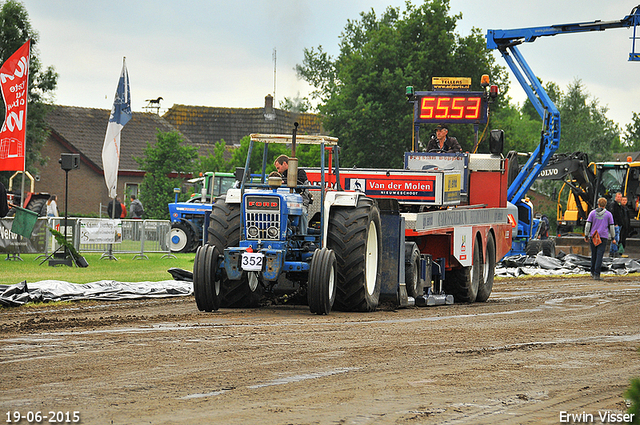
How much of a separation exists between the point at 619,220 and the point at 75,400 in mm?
24250

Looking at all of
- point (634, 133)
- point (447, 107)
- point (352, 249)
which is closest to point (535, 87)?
point (447, 107)

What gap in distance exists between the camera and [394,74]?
1827 inches

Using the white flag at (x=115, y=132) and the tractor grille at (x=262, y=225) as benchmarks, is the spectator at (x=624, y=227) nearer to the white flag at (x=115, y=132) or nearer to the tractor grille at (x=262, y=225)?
the white flag at (x=115, y=132)

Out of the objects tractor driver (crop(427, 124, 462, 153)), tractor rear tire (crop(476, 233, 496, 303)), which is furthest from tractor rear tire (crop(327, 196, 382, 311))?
tractor driver (crop(427, 124, 462, 153))

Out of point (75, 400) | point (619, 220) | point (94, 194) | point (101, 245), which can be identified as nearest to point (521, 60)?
point (619, 220)

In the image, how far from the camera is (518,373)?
7.08 m

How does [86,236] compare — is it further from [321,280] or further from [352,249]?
[321,280]

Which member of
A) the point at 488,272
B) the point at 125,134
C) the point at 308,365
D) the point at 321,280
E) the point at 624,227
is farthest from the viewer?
the point at 125,134

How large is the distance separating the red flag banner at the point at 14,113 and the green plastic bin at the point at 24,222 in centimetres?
171

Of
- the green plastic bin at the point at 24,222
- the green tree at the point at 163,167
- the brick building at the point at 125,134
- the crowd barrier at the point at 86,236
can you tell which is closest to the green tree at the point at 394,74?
the brick building at the point at 125,134

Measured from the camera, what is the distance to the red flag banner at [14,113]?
62.8ft

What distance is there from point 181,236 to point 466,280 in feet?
47.5

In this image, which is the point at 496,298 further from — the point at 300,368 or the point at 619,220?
the point at 619,220

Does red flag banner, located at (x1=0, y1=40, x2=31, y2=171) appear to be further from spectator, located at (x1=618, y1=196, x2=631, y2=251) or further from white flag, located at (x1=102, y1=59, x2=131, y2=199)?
spectator, located at (x1=618, y1=196, x2=631, y2=251)
